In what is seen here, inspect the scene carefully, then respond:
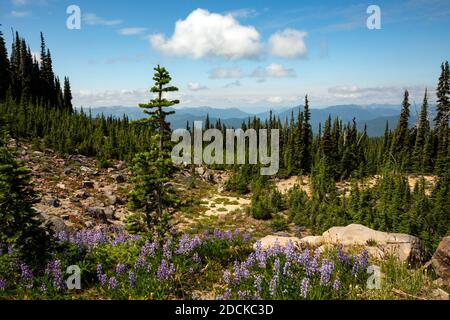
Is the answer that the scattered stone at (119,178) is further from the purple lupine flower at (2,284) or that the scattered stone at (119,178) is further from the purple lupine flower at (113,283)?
the purple lupine flower at (113,283)

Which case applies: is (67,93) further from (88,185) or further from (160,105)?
(160,105)

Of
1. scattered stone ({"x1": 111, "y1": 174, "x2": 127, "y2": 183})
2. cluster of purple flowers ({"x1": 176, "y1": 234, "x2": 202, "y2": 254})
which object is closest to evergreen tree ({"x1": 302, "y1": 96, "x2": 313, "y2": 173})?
scattered stone ({"x1": 111, "y1": 174, "x2": 127, "y2": 183})

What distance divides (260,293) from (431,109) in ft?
255

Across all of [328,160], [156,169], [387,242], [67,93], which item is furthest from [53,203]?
[67,93]

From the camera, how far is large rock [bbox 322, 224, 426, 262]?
907 cm

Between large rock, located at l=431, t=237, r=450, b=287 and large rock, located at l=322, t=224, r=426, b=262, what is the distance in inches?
28.5

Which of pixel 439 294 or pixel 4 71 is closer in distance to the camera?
pixel 439 294

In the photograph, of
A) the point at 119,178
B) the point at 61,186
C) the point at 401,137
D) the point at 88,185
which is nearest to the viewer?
the point at 61,186

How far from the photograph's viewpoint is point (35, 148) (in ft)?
159

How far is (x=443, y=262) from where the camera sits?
7.82 metres

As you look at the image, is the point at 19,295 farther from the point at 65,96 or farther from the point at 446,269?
the point at 65,96

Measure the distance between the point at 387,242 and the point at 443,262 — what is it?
135 cm

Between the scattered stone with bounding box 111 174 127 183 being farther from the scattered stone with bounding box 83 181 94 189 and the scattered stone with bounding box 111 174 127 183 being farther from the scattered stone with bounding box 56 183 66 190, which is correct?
the scattered stone with bounding box 56 183 66 190
